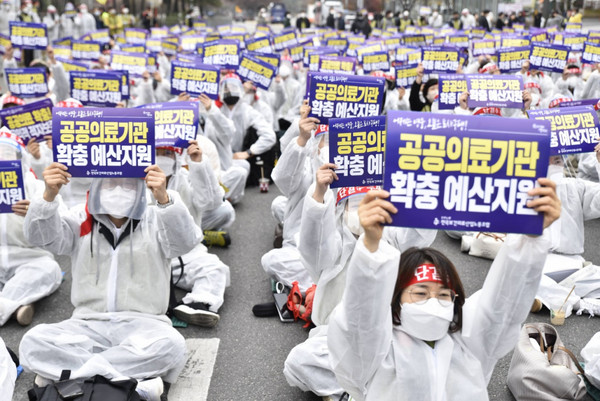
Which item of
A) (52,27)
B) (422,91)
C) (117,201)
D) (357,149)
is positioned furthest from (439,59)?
(52,27)

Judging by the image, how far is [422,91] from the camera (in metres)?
10.1

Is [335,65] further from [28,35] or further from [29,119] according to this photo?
[28,35]

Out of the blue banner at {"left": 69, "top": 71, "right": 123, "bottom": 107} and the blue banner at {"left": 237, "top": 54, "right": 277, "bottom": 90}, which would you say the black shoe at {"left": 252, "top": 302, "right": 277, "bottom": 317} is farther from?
the blue banner at {"left": 237, "top": 54, "right": 277, "bottom": 90}

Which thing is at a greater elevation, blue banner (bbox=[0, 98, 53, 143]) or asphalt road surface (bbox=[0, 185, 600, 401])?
blue banner (bbox=[0, 98, 53, 143])

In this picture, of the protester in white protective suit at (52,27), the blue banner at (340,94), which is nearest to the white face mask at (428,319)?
the blue banner at (340,94)

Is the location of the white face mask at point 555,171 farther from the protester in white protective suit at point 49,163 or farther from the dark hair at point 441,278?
the protester in white protective suit at point 49,163

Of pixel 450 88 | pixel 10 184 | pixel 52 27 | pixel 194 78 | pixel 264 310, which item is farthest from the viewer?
pixel 52 27

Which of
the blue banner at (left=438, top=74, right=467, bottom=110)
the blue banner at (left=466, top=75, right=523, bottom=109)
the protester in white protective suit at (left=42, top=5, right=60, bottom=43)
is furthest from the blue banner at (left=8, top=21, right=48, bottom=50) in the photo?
the protester in white protective suit at (left=42, top=5, right=60, bottom=43)

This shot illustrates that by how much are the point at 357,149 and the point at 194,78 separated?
4404mm

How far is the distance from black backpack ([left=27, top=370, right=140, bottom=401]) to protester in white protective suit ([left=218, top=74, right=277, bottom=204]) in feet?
17.5

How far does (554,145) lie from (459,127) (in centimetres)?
302

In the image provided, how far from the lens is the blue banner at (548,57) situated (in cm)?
997

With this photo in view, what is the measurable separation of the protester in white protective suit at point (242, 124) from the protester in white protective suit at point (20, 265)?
147 inches

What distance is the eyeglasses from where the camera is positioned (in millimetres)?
2734
